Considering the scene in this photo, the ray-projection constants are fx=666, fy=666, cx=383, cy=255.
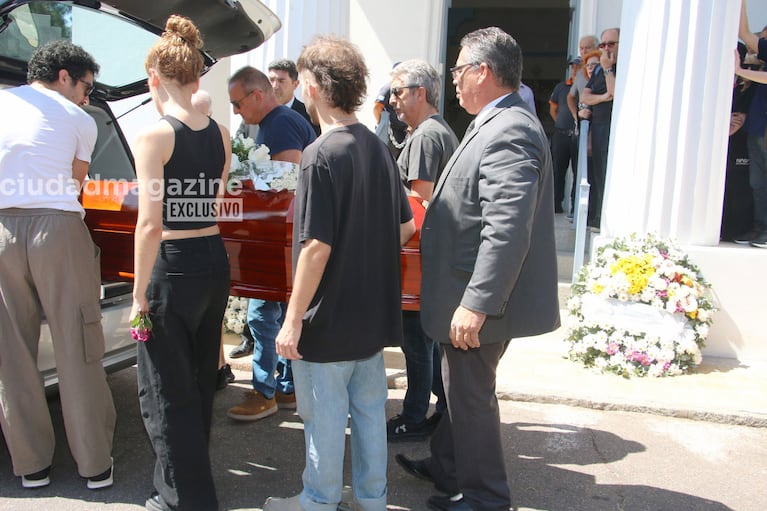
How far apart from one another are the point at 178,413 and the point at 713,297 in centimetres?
395

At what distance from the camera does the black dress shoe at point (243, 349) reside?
4.83m

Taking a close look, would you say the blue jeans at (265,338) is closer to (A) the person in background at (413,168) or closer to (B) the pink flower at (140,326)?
(A) the person in background at (413,168)

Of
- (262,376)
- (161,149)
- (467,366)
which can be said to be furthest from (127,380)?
(467,366)

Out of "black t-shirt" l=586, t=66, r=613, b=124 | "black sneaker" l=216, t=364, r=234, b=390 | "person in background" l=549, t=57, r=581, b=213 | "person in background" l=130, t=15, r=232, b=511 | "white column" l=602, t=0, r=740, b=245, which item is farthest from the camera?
"person in background" l=549, t=57, r=581, b=213

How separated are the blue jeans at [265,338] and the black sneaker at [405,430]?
72 cm

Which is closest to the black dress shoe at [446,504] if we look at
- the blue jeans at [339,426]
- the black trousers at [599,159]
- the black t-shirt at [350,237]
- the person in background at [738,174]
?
the blue jeans at [339,426]

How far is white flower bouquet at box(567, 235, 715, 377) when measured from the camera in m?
4.53

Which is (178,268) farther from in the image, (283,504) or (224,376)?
(224,376)

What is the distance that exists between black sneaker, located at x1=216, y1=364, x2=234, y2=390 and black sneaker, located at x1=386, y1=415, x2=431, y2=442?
124 cm

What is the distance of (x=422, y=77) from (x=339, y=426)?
75.0 inches

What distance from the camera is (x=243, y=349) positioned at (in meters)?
4.88

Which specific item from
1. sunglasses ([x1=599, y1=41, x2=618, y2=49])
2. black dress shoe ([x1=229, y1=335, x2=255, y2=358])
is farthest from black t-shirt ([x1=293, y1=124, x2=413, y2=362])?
sunglasses ([x1=599, y1=41, x2=618, y2=49])

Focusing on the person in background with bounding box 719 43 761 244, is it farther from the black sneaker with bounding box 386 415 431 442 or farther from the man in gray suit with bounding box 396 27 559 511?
the man in gray suit with bounding box 396 27 559 511

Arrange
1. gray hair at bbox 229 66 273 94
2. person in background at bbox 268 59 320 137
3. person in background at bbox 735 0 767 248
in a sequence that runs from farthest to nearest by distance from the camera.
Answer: person in background at bbox 735 0 767 248 < person in background at bbox 268 59 320 137 < gray hair at bbox 229 66 273 94
